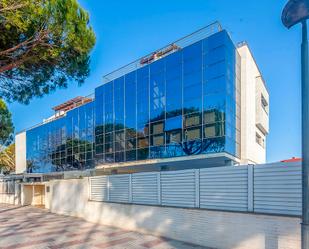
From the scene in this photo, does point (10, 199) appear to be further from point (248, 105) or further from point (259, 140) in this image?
point (259, 140)

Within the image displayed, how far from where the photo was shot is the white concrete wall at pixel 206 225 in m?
6.16

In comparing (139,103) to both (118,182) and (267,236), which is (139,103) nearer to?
(118,182)

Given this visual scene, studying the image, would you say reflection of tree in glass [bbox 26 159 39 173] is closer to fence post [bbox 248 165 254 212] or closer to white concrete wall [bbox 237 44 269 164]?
white concrete wall [bbox 237 44 269 164]

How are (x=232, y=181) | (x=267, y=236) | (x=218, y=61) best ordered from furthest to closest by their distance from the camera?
(x=218, y=61) < (x=232, y=181) < (x=267, y=236)

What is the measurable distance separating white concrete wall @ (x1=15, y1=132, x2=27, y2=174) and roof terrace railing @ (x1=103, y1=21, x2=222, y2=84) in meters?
21.2

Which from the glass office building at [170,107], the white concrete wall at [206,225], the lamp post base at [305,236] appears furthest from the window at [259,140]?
the lamp post base at [305,236]

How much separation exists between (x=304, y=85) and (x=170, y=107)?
15268 mm

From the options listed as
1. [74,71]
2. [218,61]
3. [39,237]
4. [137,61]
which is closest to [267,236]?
[39,237]

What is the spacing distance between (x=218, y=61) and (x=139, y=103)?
7257 millimetres

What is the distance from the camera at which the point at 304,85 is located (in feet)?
11.5

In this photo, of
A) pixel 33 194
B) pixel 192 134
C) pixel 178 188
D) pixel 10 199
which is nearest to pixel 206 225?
pixel 178 188

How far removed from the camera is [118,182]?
11.2m

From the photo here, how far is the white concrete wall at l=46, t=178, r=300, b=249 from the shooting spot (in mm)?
6164

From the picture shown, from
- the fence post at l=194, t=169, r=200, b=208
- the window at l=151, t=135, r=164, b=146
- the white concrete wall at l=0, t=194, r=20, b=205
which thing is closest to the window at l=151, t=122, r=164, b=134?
the window at l=151, t=135, r=164, b=146
